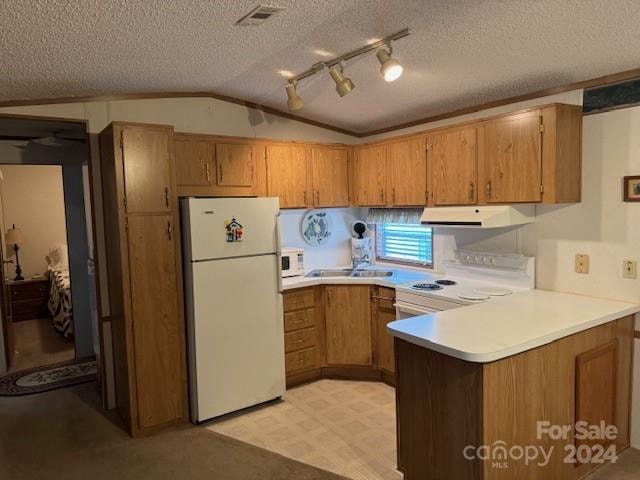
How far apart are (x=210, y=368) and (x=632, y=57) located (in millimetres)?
3276

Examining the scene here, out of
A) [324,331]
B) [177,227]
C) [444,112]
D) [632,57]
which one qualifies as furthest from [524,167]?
[177,227]

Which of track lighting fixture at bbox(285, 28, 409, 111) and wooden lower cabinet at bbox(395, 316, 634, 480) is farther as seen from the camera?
track lighting fixture at bbox(285, 28, 409, 111)

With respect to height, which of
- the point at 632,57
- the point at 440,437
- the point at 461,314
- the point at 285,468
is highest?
the point at 632,57

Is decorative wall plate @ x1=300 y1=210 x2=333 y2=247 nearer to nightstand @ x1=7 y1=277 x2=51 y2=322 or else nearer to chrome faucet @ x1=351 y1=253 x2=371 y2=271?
chrome faucet @ x1=351 y1=253 x2=371 y2=271

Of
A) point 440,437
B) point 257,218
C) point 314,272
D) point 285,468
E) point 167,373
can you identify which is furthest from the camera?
point 314,272

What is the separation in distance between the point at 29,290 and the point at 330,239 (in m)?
4.66

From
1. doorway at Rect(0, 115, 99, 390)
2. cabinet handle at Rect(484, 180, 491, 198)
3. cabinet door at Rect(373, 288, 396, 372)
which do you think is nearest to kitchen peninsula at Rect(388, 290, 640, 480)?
cabinet handle at Rect(484, 180, 491, 198)

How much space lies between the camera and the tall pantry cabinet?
2986mm

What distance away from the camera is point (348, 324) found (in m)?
3.91

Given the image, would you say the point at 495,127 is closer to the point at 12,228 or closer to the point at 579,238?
the point at 579,238

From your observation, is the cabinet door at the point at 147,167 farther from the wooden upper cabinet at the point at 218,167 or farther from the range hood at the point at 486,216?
the range hood at the point at 486,216

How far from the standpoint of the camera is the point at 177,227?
320 cm

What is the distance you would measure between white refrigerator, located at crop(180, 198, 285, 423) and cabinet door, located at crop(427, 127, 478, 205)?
1.30 metres

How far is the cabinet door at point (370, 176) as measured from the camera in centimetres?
408
